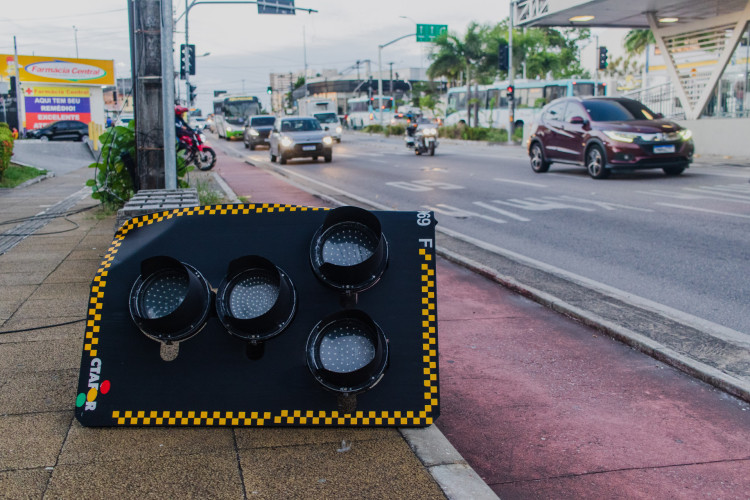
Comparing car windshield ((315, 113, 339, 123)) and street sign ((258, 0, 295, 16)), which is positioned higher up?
street sign ((258, 0, 295, 16))

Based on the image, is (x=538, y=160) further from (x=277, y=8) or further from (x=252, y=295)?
(x=277, y=8)

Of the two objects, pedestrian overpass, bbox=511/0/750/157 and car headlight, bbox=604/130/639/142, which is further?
pedestrian overpass, bbox=511/0/750/157

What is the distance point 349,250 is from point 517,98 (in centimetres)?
4304

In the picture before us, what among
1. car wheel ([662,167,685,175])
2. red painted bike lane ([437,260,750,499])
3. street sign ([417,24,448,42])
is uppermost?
street sign ([417,24,448,42])

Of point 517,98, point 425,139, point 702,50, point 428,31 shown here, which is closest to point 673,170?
point 702,50

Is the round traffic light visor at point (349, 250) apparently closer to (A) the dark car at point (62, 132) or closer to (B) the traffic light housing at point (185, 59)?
(B) the traffic light housing at point (185, 59)

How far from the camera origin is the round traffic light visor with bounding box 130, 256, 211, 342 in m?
3.31

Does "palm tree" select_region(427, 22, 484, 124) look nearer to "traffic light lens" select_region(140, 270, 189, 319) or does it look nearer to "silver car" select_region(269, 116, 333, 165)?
"silver car" select_region(269, 116, 333, 165)

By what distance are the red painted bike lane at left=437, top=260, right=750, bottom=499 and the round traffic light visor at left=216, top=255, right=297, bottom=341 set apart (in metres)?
1.07

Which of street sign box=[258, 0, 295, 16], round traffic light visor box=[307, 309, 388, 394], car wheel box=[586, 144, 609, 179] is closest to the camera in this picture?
round traffic light visor box=[307, 309, 388, 394]

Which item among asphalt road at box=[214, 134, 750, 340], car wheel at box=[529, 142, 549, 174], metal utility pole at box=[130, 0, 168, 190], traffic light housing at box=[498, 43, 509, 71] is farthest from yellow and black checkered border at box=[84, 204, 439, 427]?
traffic light housing at box=[498, 43, 509, 71]

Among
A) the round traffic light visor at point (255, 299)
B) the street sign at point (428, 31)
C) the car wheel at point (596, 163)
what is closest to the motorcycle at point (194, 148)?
the car wheel at point (596, 163)

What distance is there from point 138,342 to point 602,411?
2371mm

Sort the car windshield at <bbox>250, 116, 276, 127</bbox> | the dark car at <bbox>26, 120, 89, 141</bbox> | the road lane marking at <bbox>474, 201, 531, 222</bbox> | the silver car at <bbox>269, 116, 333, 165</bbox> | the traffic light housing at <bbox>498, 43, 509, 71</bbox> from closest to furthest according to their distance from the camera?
the road lane marking at <bbox>474, 201, 531, 222</bbox>, the silver car at <bbox>269, 116, 333, 165</bbox>, the car windshield at <bbox>250, 116, 276, 127</bbox>, the traffic light housing at <bbox>498, 43, 509, 71</bbox>, the dark car at <bbox>26, 120, 89, 141</bbox>
